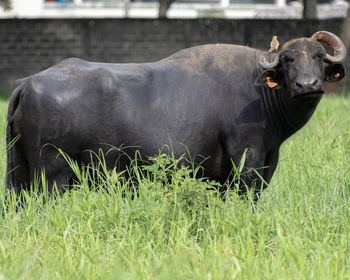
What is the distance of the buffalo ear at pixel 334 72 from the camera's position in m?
4.63

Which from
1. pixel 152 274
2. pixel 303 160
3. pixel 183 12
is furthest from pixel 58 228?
pixel 183 12

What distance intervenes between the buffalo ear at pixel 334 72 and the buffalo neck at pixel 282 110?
0.94ft

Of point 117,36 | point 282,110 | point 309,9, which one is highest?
point 282,110

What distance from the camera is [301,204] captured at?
13.4 feet

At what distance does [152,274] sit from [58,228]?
32.1 inches

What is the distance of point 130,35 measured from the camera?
15.3 meters

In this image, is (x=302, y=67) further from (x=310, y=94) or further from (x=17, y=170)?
(x=17, y=170)

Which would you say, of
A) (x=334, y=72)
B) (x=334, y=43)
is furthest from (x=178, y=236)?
(x=334, y=43)

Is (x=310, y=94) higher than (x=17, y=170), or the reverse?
(x=310, y=94)

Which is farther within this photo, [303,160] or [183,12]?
[183,12]

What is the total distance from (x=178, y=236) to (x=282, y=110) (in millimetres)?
1521

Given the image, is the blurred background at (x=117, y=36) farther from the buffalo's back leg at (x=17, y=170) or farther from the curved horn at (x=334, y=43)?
the buffalo's back leg at (x=17, y=170)

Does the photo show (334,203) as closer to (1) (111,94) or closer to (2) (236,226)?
(2) (236,226)

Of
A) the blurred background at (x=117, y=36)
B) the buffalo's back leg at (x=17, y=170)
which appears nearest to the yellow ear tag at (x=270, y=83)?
the buffalo's back leg at (x=17, y=170)
